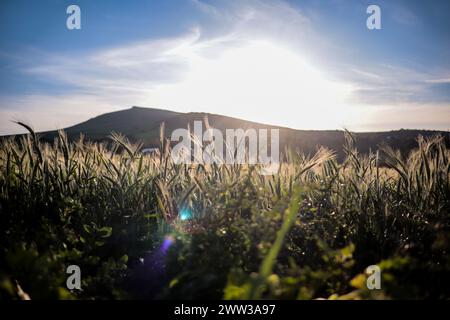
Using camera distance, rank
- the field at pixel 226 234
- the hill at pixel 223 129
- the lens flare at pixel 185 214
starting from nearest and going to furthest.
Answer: the field at pixel 226 234
the lens flare at pixel 185 214
the hill at pixel 223 129

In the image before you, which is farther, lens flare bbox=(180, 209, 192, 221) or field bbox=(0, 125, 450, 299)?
lens flare bbox=(180, 209, 192, 221)

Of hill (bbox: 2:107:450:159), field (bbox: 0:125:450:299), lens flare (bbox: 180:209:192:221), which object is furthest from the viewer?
hill (bbox: 2:107:450:159)

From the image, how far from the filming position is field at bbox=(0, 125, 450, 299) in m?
1.80

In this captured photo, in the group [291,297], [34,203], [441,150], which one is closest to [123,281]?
[291,297]

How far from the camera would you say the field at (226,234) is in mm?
1795

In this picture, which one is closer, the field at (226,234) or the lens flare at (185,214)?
the field at (226,234)

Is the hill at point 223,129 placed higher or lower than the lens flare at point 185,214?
higher

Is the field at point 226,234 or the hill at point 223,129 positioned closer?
the field at point 226,234

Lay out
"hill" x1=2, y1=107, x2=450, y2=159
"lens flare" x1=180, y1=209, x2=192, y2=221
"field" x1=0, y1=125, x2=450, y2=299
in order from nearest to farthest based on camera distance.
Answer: "field" x1=0, y1=125, x2=450, y2=299
"lens flare" x1=180, y1=209, x2=192, y2=221
"hill" x1=2, y1=107, x2=450, y2=159

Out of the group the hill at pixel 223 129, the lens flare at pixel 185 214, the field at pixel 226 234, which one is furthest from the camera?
the hill at pixel 223 129

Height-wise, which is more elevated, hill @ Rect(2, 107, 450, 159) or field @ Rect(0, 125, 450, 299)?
hill @ Rect(2, 107, 450, 159)

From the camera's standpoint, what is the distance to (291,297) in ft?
5.52
